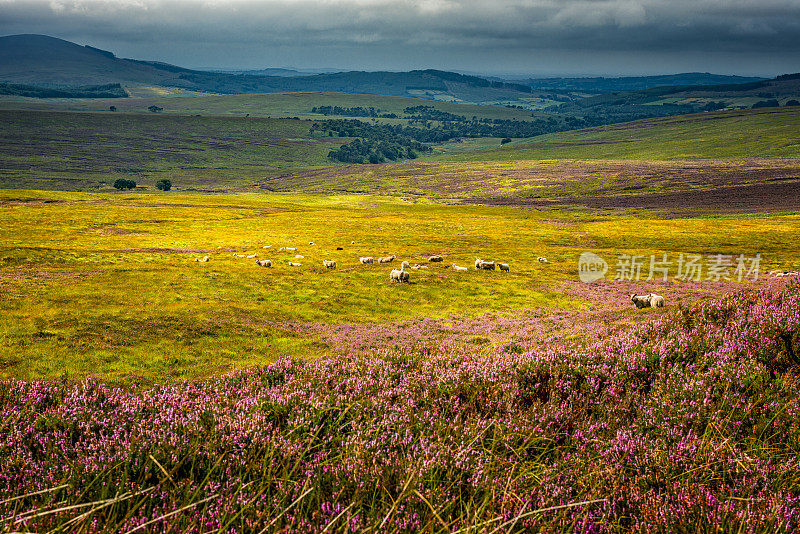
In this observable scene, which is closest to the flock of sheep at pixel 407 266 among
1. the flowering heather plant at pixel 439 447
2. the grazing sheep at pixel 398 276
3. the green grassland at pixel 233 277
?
the grazing sheep at pixel 398 276

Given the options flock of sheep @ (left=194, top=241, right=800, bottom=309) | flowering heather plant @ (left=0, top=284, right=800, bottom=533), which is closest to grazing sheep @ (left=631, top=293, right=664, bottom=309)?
flock of sheep @ (left=194, top=241, right=800, bottom=309)

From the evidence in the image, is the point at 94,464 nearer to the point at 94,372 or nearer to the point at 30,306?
the point at 94,372

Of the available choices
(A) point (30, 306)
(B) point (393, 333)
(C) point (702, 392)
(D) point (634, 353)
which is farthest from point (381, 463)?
(A) point (30, 306)

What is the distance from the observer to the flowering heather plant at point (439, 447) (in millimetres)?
3158

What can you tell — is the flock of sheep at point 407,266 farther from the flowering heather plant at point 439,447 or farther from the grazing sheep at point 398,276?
the flowering heather plant at point 439,447

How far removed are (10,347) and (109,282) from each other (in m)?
15.6

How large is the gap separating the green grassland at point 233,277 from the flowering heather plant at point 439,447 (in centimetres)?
1001

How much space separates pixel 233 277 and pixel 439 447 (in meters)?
34.1

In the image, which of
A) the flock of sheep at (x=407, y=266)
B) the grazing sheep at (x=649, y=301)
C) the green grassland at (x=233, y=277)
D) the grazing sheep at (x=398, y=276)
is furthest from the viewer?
the grazing sheep at (x=398, y=276)

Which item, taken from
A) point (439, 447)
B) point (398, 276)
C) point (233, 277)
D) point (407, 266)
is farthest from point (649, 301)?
point (439, 447)

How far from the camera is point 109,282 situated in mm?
29922

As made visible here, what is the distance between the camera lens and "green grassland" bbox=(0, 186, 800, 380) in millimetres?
17141

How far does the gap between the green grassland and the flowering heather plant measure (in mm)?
10006

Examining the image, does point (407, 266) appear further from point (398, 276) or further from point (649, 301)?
point (649, 301)
